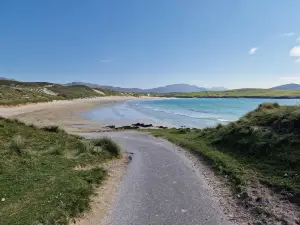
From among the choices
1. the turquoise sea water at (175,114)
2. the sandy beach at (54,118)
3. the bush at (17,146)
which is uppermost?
the bush at (17,146)

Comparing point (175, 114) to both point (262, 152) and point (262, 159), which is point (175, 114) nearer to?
point (262, 152)

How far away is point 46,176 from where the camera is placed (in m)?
10.6

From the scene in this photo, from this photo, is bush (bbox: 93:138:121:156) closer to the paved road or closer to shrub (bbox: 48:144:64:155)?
the paved road

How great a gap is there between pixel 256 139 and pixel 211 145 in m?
3.75

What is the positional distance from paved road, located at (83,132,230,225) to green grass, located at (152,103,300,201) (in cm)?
154

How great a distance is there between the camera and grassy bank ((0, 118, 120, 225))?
7488mm

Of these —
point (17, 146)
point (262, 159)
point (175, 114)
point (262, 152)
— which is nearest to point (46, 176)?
point (17, 146)

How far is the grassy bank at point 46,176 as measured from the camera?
7.49 m

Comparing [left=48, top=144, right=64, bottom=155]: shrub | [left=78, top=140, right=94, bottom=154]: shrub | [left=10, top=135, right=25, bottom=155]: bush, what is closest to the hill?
[left=78, top=140, right=94, bottom=154]: shrub

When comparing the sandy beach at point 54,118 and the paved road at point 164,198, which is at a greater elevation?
the paved road at point 164,198

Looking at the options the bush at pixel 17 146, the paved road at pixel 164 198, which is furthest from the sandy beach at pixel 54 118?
the paved road at pixel 164 198

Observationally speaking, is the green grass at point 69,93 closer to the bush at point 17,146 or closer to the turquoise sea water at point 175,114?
the turquoise sea water at point 175,114

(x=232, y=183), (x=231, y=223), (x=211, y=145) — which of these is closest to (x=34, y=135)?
(x=211, y=145)

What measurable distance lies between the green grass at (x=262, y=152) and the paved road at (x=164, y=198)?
154 cm
